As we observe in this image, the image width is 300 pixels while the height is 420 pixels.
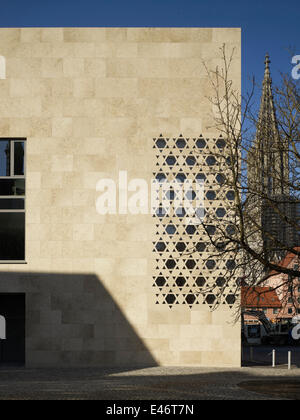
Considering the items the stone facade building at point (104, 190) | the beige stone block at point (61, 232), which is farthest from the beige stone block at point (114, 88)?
the beige stone block at point (61, 232)

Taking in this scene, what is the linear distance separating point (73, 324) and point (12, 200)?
4.73 metres

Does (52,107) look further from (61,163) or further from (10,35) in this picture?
(10,35)

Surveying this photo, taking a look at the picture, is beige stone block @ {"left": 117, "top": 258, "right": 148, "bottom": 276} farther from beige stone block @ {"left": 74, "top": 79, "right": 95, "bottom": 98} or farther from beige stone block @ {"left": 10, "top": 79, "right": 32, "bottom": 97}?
beige stone block @ {"left": 10, "top": 79, "right": 32, "bottom": 97}

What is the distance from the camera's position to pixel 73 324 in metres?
20.6

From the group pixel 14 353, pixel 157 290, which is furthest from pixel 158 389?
pixel 14 353

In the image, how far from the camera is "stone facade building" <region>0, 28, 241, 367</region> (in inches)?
808

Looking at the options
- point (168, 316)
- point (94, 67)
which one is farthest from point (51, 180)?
point (168, 316)

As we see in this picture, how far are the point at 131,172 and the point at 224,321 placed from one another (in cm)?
588

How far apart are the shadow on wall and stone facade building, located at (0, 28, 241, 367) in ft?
0.11

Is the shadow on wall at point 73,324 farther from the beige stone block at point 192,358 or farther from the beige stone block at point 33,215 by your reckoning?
the beige stone block at point 33,215

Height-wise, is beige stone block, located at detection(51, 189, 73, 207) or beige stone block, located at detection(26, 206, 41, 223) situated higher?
beige stone block, located at detection(51, 189, 73, 207)

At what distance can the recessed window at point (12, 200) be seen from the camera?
2102 cm

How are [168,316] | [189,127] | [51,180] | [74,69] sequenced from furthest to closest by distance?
[74,69], [189,127], [51,180], [168,316]

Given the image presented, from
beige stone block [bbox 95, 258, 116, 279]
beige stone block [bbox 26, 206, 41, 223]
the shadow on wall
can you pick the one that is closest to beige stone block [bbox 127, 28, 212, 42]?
beige stone block [bbox 26, 206, 41, 223]
